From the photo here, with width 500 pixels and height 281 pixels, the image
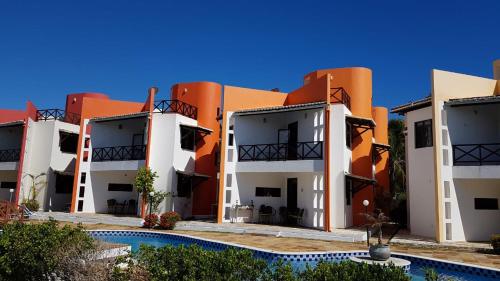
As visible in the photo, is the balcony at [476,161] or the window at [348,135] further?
the window at [348,135]

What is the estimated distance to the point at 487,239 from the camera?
48.8 feet

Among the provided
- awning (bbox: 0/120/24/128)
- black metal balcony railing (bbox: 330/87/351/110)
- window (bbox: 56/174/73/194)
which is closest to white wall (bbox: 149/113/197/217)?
window (bbox: 56/174/73/194)

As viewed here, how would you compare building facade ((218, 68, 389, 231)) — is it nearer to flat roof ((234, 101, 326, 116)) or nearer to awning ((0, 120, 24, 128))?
flat roof ((234, 101, 326, 116))

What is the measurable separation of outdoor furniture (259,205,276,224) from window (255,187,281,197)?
2.24 feet

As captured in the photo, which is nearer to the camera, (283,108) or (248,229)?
(248,229)

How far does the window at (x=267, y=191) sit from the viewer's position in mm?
19484

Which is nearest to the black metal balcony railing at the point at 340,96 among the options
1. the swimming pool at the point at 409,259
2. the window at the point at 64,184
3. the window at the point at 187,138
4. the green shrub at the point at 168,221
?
the window at the point at 187,138

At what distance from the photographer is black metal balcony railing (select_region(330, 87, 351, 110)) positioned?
19.4 metres

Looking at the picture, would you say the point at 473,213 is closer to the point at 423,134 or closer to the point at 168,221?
the point at 423,134

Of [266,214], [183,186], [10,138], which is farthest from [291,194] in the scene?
[10,138]

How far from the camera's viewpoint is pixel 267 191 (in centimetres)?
1956

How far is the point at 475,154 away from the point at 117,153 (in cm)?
1871

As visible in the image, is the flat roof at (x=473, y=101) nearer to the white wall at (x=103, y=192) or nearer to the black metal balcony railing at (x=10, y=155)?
the white wall at (x=103, y=192)

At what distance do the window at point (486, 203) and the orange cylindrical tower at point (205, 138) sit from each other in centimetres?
1400
